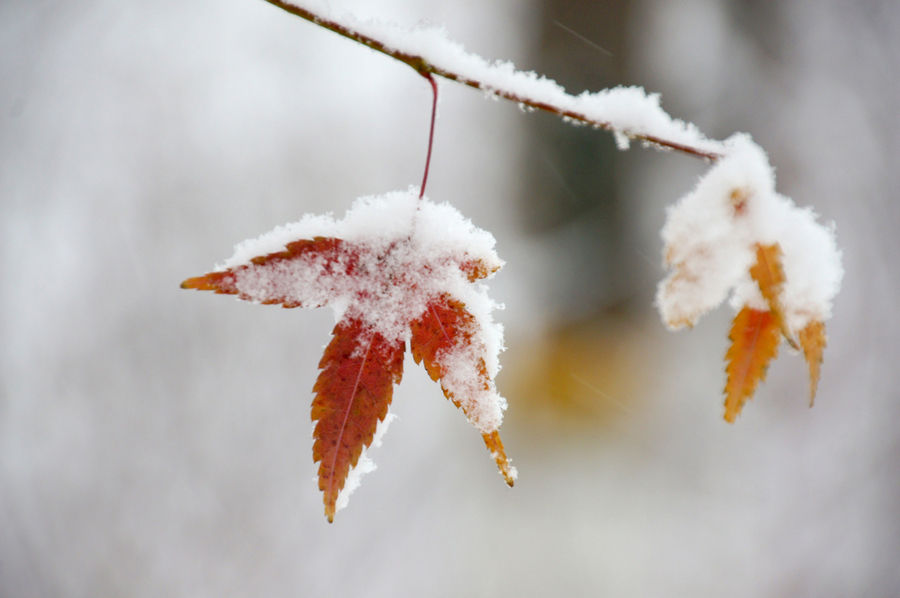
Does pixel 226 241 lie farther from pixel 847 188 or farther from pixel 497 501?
pixel 847 188

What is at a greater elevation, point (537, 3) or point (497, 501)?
point (537, 3)

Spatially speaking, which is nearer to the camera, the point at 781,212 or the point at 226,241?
the point at 781,212

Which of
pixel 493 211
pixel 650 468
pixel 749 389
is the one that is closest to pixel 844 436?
pixel 650 468

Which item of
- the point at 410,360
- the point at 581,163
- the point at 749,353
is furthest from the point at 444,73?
the point at 581,163

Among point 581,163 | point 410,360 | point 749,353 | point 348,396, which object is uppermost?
point 581,163

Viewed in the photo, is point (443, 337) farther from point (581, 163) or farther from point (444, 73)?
point (581, 163)

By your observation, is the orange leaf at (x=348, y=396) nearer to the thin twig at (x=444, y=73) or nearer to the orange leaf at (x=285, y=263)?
the orange leaf at (x=285, y=263)
